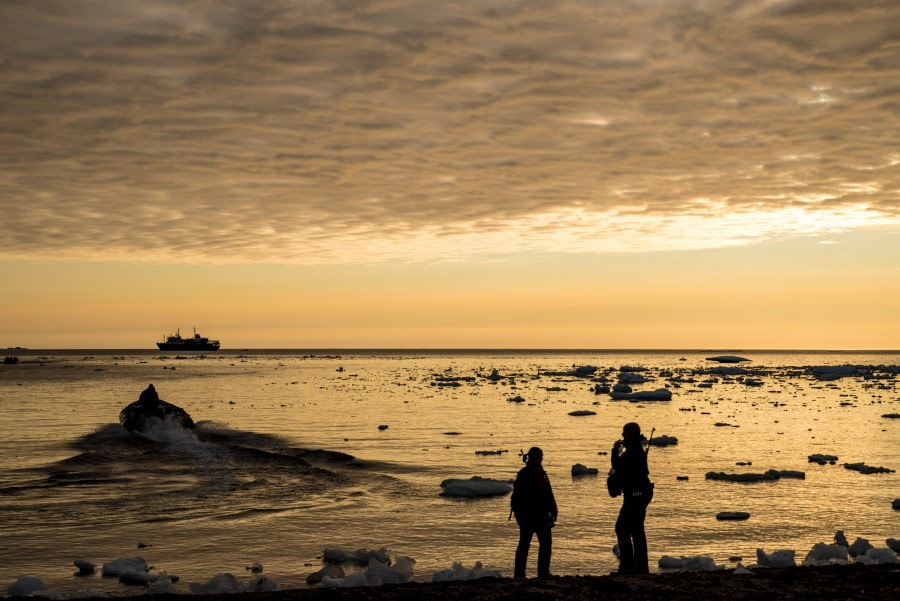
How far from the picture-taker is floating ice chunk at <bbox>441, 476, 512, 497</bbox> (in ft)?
72.7

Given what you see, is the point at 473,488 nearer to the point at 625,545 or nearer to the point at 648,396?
the point at 625,545

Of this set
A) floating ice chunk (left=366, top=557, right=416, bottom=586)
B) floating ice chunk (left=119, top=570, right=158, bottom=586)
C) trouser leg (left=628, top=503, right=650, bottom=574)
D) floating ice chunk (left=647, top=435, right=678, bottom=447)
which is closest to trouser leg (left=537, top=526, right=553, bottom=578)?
trouser leg (left=628, top=503, right=650, bottom=574)

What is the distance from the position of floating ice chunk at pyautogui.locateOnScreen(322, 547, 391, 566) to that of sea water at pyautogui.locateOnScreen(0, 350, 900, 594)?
325 mm

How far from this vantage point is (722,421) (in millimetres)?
43719

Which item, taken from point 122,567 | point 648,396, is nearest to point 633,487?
point 122,567

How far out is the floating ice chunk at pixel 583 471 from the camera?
25344 millimetres

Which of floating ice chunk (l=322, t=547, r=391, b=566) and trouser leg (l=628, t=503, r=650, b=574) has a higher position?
trouser leg (l=628, t=503, r=650, b=574)

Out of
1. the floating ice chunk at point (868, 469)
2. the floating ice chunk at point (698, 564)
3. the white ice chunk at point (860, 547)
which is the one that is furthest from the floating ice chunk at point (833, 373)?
the floating ice chunk at point (698, 564)

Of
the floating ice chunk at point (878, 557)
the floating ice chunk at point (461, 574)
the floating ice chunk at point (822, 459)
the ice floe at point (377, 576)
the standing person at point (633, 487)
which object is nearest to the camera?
the standing person at point (633, 487)

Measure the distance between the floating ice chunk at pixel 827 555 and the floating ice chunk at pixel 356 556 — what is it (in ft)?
24.8

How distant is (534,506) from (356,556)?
464 centimetres

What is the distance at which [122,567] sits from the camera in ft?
46.8

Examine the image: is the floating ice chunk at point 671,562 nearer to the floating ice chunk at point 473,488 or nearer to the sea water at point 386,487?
the sea water at point 386,487

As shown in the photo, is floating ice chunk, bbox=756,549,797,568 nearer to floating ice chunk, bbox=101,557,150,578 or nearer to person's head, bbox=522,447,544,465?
person's head, bbox=522,447,544,465
